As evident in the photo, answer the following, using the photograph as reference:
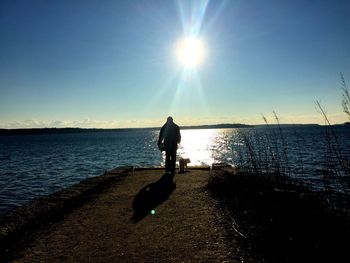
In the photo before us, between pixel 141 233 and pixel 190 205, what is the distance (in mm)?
2122

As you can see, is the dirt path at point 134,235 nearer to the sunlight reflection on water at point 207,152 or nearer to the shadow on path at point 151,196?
the shadow on path at point 151,196

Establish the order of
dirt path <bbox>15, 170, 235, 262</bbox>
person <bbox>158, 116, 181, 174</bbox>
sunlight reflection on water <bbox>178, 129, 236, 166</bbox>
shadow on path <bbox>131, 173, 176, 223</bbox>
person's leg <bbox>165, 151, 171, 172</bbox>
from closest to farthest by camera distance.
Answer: dirt path <bbox>15, 170, 235, 262</bbox>, shadow on path <bbox>131, 173, 176, 223</bbox>, person <bbox>158, 116, 181, 174</bbox>, person's leg <bbox>165, 151, 171, 172</bbox>, sunlight reflection on water <bbox>178, 129, 236, 166</bbox>

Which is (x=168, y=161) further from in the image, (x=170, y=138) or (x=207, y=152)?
(x=207, y=152)

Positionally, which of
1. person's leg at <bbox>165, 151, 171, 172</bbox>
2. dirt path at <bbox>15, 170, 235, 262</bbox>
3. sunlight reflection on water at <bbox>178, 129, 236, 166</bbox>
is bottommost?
sunlight reflection on water at <bbox>178, 129, 236, 166</bbox>

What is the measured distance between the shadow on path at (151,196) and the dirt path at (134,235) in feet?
0.51

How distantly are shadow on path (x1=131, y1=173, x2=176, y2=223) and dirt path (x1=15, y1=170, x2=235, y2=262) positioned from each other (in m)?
0.16

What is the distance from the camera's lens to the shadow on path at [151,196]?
724cm

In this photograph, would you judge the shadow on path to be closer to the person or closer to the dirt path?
the dirt path

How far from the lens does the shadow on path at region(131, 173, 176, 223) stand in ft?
23.7

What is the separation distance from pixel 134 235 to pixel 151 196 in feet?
10.4

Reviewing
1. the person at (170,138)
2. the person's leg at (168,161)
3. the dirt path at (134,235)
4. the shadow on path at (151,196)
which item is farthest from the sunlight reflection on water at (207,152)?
the dirt path at (134,235)

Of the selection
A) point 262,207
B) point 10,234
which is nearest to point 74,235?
point 10,234

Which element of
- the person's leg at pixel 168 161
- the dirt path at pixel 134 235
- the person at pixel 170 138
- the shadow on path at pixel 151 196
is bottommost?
the dirt path at pixel 134 235

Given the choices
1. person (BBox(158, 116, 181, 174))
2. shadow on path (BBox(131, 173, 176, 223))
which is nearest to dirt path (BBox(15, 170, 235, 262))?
shadow on path (BBox(131, 173, 176, 223))
